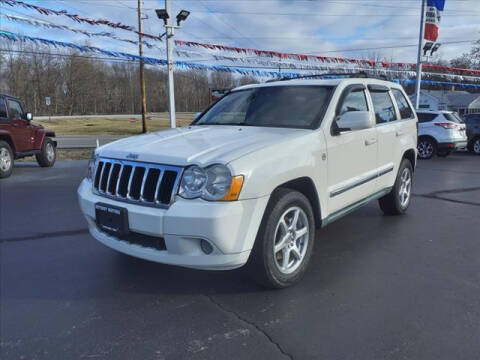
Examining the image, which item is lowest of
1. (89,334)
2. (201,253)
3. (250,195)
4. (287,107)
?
(89,334)

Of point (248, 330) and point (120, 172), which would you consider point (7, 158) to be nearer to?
point (120, 172)

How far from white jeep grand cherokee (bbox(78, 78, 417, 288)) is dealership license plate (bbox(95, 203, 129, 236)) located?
0.04ft

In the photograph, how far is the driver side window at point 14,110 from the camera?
410 inches

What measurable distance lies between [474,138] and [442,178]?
754 cm

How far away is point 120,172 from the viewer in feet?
10.7

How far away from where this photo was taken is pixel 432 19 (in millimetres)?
18938

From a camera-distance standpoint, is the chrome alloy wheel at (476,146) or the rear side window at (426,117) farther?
the chrome alloy wheel at (476,146)

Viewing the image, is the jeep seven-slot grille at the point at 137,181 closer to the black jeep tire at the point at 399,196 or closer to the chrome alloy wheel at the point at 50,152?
the black jeep tire at the point at 399,196

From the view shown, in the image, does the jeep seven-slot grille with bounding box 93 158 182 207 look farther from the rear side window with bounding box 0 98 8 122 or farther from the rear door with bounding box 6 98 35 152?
the rear door with bounding box 6 98 35 152

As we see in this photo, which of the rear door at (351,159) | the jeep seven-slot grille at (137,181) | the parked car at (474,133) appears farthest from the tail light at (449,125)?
the jeep seven-slot grille at (137,181)

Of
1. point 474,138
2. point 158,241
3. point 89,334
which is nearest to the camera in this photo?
point 89,334

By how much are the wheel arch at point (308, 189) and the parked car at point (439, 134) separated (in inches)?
448

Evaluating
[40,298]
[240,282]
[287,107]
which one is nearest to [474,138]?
[287,107]

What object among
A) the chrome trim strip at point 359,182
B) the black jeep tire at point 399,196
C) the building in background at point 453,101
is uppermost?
the building in background at point 453,101
